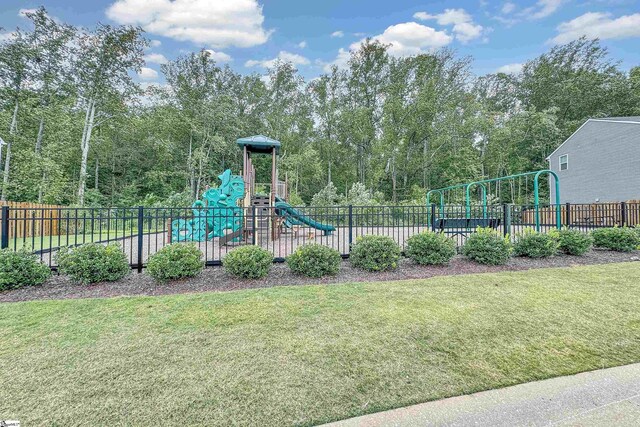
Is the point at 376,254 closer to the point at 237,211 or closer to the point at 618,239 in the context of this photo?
the point at 237,211

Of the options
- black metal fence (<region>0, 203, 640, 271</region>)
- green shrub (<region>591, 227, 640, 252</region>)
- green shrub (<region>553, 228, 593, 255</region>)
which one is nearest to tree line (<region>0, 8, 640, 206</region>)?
black metal fence (<region>0, 203, 640, 271</region>)

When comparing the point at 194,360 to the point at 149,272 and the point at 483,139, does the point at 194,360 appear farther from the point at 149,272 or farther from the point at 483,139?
the point at 483,139

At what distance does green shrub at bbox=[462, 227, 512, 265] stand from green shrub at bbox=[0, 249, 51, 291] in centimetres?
774

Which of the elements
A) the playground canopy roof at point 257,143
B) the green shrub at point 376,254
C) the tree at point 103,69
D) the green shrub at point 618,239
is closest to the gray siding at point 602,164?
the green shrub at point 618,239

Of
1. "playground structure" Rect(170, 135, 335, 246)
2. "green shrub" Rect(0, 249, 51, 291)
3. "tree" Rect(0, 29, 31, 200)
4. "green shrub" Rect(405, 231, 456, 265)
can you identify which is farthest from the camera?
"tree" Rect(0, 29, 31, 200)

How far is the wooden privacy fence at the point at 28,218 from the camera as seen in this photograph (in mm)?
5059

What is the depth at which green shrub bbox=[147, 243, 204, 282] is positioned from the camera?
15.7ft

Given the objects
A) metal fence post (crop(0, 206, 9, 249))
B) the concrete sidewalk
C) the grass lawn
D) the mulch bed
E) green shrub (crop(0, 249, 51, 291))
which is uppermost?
metal fence post (crop(0, 206, 9, 249))

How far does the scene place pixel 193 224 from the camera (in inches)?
377

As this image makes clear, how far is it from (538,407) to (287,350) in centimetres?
190

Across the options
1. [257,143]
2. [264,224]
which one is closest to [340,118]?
[257,143]

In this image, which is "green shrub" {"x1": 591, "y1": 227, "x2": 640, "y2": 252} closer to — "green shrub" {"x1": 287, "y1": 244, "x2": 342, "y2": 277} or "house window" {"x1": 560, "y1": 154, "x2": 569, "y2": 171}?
"green shrub" {"x1": 287, "y1": 244, "x2": 342, "y2": 277}

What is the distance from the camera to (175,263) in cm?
483

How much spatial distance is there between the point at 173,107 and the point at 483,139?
27.2 metres
